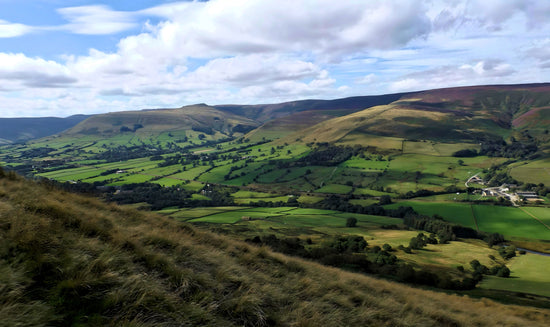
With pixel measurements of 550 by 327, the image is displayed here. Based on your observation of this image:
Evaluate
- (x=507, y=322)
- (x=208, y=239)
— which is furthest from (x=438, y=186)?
(x=208, y=239)

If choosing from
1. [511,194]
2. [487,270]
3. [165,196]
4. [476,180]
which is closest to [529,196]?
[511,194]

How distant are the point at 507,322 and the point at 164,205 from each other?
384 feet

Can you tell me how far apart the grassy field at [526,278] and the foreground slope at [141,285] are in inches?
1676

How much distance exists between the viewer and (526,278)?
56125 millimetres

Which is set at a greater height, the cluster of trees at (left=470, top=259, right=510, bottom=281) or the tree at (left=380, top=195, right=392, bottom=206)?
Result: the cluster of trees at (left=470, top=259, right=510, bottom=281)

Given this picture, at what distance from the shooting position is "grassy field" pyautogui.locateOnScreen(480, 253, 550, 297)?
47.1 meters

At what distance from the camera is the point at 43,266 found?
827 cm

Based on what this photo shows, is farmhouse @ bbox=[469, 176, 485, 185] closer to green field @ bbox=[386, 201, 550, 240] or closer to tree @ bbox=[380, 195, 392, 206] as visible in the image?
green field @ bbox=[386, 201, 550, 240]

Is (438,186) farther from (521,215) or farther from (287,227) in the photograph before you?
(287,227)

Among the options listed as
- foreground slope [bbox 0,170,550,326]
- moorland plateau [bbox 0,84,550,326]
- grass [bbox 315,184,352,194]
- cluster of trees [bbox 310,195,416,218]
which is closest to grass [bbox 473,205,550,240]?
moorland plateau [bbox 0,84,550,326]

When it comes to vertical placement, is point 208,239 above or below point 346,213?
above

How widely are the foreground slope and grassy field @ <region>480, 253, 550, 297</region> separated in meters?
42.6

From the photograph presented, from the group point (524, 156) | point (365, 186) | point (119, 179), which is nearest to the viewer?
point (365, 186)

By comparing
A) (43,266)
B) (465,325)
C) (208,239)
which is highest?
(43,266)
